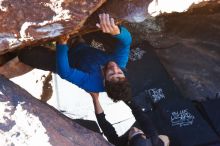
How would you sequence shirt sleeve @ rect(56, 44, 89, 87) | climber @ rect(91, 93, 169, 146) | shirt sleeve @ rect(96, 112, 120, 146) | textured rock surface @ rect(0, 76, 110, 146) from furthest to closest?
shirt sleeve @ rect(96, 112, 120, 146) < climber @ rect(91, 93, 169, 146) < shirt sleeve @ rect(56, 44, 89, 87) < textured rock surface @ rect(0, 76, 110, 146)

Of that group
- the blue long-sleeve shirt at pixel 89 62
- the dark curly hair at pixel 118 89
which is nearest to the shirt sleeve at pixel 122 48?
the blue long-sleeve shirt at pixel 89 62

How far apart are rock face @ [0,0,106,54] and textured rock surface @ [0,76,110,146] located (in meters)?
0.27

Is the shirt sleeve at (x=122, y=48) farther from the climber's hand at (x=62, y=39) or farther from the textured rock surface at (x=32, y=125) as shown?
the textured rock surface at (x=32, y=125)

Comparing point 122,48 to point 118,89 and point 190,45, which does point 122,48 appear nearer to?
point 118,89

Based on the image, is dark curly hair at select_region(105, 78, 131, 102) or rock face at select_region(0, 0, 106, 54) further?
dark curly hair at select_region(105, 78, 131, 102)

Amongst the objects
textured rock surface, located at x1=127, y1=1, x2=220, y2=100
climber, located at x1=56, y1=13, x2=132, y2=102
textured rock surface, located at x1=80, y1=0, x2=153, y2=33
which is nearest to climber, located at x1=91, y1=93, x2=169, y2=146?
climber, located at x1=56, y1=13, x2=132, y2=102

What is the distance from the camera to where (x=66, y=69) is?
2699mm

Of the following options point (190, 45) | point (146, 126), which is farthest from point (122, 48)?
point (190, 45)

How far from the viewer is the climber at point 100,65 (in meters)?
2.67

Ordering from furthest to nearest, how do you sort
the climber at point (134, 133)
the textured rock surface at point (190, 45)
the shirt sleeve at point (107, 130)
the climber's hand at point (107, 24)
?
the textured rock surface at point (190, 45), the shirt sleeve at point (107, 130), the climber at point (134, 133), the climber's hand at point (107, 24)

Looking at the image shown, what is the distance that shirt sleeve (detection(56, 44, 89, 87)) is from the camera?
267 centimetres

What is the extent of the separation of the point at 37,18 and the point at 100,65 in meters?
0.50

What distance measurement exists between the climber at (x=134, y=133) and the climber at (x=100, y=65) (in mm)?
194

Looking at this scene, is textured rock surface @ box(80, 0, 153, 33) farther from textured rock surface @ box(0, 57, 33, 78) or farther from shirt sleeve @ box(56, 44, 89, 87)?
textured rock surface @ box(0, 57, 33, 78)
